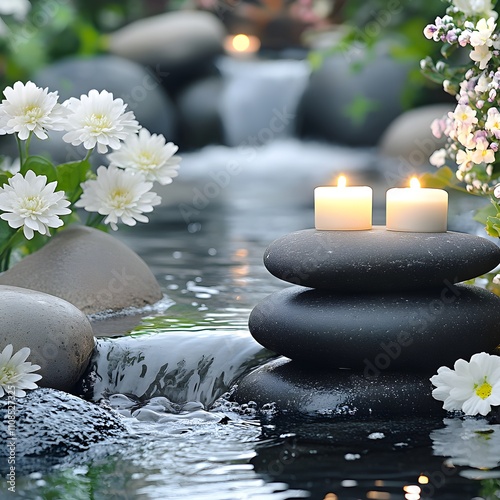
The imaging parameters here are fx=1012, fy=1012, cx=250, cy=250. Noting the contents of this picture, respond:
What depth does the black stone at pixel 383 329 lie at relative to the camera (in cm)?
246

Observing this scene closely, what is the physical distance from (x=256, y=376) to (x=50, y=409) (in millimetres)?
561

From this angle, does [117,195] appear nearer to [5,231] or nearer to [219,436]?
[5,231]

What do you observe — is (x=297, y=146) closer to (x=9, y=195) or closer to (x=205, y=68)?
(x=205, y=68)

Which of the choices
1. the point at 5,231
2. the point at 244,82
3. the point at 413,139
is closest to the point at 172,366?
the point at 5,231

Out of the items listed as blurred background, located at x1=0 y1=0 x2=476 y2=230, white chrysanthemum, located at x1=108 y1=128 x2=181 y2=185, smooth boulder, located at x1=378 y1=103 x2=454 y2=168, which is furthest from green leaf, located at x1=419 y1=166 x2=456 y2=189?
blurred background, located at x1=0 y1=0 x2=476 y2=230

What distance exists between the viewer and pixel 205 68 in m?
11.9

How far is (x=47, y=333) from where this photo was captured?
252 centimetres

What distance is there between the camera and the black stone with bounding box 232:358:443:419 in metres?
2.44

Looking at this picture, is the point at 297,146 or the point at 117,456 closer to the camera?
the point at 117,456

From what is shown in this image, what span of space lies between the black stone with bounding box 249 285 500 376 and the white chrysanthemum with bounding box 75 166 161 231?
31.1 inches

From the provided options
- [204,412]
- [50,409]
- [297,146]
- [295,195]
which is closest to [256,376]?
[204,412]

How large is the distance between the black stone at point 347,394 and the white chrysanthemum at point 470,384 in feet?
0.25

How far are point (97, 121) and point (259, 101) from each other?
29.0 ft

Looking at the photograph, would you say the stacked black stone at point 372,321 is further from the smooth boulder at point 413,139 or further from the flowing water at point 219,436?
the smooth boulder at point 413,139
